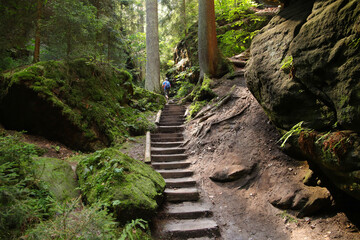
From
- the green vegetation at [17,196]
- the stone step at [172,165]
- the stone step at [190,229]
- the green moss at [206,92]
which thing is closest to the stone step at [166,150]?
the stone step at [172,165]

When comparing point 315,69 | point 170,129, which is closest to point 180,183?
point 170,129

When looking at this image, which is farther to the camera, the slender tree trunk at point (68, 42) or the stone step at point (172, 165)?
the slender tree trunk at point (68, 42)

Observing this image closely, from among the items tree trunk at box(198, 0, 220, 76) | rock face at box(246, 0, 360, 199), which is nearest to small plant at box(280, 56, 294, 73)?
rock face at box(246, 0, 360, 199)

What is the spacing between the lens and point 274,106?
4.70 meters

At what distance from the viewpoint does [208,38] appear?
10.8 metres

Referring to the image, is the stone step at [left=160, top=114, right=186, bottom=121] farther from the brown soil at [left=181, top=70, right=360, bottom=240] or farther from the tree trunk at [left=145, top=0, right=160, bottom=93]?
the tree trunk at [left=145, top=0, right=160, bottom=93]

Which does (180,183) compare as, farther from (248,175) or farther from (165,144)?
(165,144)

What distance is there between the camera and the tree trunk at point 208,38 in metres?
10.7

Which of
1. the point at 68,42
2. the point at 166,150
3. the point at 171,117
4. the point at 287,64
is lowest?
the point at 166,150

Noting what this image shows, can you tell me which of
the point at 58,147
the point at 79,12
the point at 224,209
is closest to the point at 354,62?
the point at 224,209

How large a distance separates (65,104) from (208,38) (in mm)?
7569

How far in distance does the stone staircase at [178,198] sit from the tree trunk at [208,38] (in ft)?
14.0

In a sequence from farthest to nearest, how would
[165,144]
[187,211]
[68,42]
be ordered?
[165,144], [68,42], [187,211]

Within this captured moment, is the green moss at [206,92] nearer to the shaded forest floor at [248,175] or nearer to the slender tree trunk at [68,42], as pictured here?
the shaded forest floor at [248,175]
